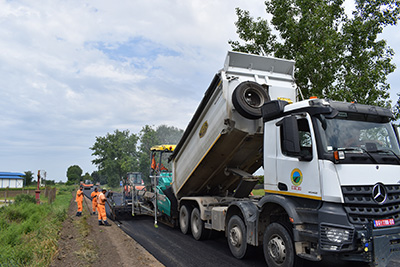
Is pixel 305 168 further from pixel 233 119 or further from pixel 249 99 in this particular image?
pixel 249 99

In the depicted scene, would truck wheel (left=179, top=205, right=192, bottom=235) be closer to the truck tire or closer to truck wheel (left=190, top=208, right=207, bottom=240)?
truck wheel (left=190, top=208, right=207, bottom=240)

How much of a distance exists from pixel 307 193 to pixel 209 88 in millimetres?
3608

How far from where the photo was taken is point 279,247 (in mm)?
5059

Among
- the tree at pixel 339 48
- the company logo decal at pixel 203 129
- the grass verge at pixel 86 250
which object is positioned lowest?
the grass verge at pixel 86 250

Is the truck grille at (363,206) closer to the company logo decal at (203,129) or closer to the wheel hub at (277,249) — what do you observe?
the wheel hub at (277,249)

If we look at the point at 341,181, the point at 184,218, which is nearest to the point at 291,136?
the point at 341,181

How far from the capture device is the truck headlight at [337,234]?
4204mm

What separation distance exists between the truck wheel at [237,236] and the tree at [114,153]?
6047 cm

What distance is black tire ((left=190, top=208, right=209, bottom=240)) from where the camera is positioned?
27.1 ft

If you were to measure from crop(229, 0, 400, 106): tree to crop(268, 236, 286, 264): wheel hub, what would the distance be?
6.62 metres

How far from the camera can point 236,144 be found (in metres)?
7.12

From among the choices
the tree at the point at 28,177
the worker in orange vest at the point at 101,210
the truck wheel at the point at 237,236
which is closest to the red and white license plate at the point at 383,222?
the truck wheel at the point at 237,236

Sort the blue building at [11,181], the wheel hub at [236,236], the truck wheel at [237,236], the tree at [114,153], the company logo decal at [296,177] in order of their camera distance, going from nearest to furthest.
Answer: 1. the company logo decal at [296,177]
2. the truck wheel at [237,236]
3. the wheel hub at [236,236]
4. the blue building at [11,181]
5. the tree at [114,153]

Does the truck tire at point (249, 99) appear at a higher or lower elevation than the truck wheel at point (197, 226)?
higher
